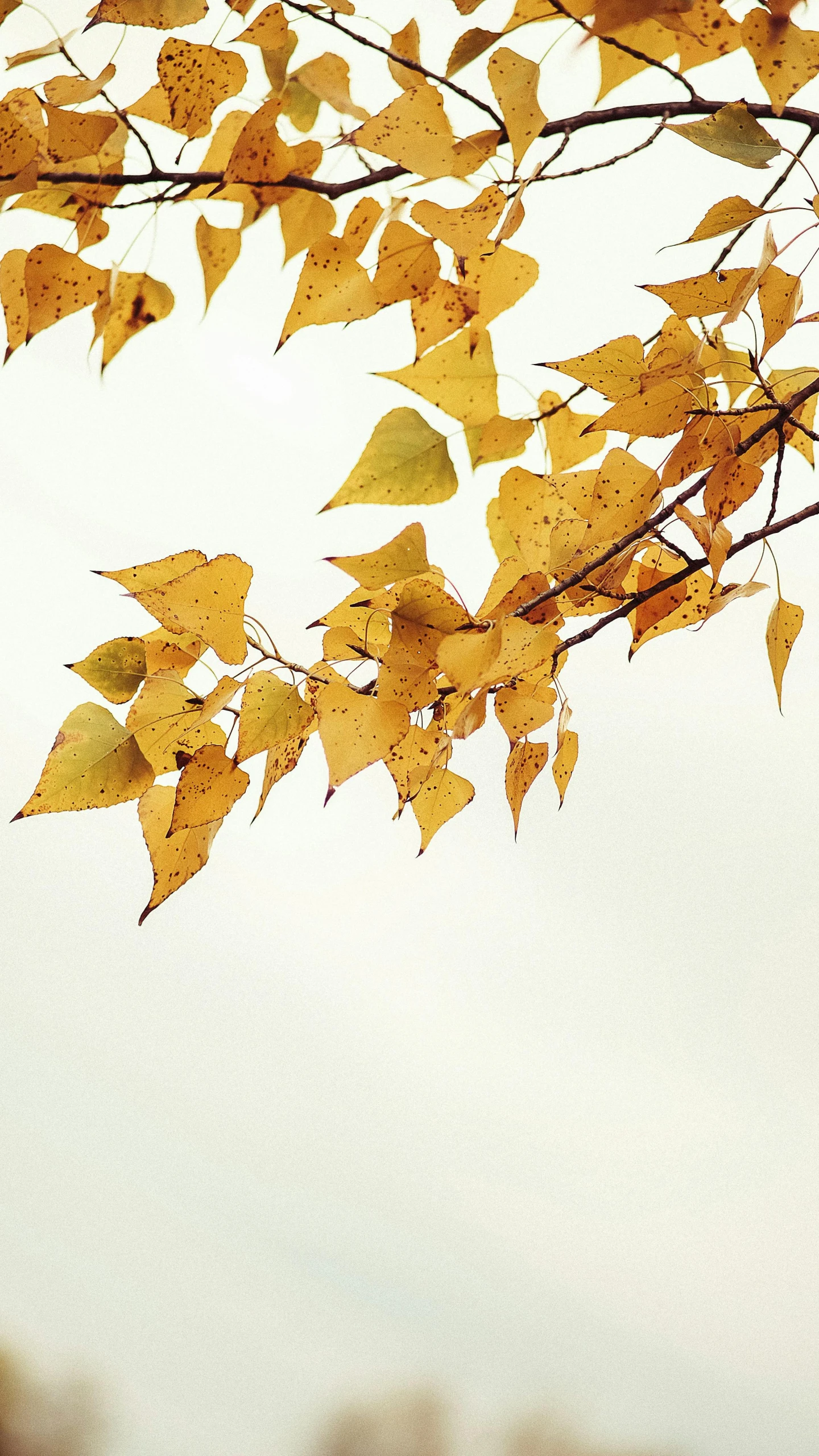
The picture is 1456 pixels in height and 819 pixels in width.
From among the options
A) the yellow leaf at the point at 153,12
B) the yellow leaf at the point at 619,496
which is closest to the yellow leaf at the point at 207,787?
the yellow leaf at the point at 619,496

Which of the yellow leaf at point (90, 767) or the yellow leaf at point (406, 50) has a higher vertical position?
the yellow leaf at point (406, 50)

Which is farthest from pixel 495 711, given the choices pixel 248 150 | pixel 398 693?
pixel 248 150

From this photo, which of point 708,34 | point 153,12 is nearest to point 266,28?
point 153,12

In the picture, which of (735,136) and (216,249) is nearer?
(735,136)

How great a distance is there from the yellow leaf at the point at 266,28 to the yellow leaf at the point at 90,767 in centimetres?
22

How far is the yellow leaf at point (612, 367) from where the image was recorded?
27cm

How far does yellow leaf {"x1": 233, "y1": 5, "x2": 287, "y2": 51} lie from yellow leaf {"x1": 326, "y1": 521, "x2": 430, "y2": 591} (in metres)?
0.17

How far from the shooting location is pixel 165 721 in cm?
30

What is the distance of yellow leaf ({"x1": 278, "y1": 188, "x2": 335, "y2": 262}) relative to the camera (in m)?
0.37

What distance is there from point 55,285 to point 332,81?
126 millimetres

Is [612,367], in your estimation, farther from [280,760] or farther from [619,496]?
[280,760]

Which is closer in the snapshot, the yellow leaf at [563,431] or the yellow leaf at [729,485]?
the yellow leaf at [729,485]

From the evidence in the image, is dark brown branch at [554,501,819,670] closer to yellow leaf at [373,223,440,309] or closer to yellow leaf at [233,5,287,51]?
yellow leaf at [373,223,440,309]

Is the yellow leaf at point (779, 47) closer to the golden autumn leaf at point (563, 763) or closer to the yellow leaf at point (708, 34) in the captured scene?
the yellow leaf at point (708, 34)
